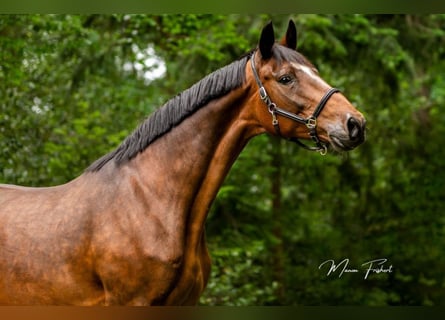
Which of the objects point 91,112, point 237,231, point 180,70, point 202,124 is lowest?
point 237,231

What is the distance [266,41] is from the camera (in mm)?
3176

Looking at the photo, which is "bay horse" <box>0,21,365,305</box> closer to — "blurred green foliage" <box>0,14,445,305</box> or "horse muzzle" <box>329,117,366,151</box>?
"horse muzzle" <box>329,117,366,151</box>

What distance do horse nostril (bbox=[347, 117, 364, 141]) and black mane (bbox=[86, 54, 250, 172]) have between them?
59 cm

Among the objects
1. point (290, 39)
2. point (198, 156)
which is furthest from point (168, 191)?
point (290, 39)

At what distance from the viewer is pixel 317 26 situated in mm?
8781

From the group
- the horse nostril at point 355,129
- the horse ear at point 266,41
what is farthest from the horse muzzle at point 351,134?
the horse ear at point 266,41

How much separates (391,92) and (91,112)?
14.8 feet

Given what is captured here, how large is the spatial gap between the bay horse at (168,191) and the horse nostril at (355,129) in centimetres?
2

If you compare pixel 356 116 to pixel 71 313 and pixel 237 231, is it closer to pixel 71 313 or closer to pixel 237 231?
pixel 71 313

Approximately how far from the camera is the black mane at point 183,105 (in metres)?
3.23

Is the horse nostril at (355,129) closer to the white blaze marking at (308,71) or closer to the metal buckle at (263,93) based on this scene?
the white blaze marking at (308,71)

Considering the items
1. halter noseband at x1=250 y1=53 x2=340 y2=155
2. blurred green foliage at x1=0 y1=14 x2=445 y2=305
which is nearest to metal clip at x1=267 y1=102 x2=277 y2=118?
halter noseband at x1=250 y1=53 x2=340 y2=155

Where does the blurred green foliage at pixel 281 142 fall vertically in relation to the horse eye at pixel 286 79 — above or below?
below

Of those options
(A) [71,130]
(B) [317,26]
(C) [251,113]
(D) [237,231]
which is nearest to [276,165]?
(D) [237,231]
